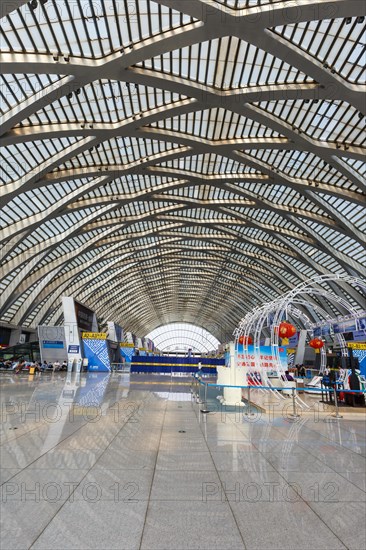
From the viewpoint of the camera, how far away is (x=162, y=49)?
15578 mm

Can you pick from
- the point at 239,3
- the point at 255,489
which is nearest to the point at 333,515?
the point at 255,489

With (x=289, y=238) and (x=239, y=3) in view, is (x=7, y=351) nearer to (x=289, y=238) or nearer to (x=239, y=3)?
(x=289, y=238)

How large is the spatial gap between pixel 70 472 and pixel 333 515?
346 centimetres

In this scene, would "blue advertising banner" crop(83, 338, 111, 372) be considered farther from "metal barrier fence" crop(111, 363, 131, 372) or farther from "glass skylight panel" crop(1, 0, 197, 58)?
"glass skylight panel" crop(1, 0, 197, 58)

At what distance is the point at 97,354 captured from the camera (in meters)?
Answer: 33.9

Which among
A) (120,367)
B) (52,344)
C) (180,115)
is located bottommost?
(120,367)

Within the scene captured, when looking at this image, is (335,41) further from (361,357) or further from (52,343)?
(52,343)

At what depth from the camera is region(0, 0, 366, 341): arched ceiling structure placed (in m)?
15.1

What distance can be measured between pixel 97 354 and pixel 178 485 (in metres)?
30.0

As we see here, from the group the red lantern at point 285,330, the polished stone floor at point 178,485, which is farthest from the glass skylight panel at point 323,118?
the polished stone floor at point 178,485

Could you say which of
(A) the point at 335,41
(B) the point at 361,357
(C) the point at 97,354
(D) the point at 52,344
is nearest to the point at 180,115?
(A) the point at 335,41

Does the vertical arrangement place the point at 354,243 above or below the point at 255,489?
above

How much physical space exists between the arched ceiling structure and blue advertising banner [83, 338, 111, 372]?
991 cm

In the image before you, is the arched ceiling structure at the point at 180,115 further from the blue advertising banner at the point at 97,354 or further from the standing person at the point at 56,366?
the blue advertising banner at the point at 97,354
